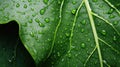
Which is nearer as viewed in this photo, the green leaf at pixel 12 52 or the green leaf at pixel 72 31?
the green leaf at pixel 72 31

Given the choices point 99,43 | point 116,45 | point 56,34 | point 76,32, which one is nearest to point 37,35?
point 56,34

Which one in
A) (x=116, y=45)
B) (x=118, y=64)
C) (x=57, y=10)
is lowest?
(x=118, y=64)

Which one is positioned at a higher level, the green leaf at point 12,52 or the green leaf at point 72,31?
the green leaf at point 72,31

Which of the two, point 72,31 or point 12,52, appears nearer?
point 72,31

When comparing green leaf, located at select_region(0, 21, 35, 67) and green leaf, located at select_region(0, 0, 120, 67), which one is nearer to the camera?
green leaf, located at select_region(0, 0, 120, 67)

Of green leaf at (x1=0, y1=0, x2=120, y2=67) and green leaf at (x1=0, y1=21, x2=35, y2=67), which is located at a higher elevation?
green leaf at (x1=0, y1=0, x2=120, y2=67)

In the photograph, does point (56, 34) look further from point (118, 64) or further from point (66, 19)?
point (118, 64)

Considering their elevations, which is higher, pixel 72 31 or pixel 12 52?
pixel 72 31

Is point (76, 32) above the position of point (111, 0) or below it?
below
